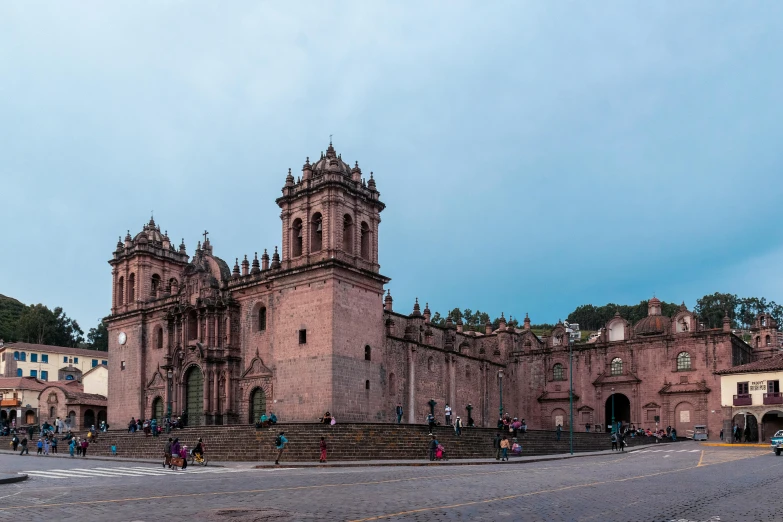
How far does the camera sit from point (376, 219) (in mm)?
45562

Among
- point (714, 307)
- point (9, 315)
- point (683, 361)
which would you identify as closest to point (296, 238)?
point (683, 361)

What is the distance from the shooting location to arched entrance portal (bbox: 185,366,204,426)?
46719 mm

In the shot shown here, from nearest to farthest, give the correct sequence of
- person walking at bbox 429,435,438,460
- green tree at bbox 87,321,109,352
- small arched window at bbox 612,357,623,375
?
person walking at bbox 429,435,438,460 → small arched window at bbox 612,357,623,375 → green tree at bbox 87,321,109,352

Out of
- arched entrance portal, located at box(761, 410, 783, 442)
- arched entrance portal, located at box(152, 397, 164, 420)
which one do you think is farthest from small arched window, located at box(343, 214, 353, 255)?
arched entrance portal, located at box(761, 410, 783, 442)

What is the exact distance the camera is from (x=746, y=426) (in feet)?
169

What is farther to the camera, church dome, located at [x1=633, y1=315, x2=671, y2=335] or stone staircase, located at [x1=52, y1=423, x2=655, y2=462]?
church dome, located at [x1=633, y1=315, x2=671, y2=335]

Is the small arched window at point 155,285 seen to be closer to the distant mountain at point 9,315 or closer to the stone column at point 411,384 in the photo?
the stone column at point 411,384

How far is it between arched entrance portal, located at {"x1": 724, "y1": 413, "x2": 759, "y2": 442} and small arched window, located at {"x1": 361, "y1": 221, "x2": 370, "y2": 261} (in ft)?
91.8

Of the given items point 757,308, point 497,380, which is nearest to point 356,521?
point 497,380

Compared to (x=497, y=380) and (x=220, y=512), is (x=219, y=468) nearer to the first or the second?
(x=220, y=512)

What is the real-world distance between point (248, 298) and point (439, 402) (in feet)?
48.6

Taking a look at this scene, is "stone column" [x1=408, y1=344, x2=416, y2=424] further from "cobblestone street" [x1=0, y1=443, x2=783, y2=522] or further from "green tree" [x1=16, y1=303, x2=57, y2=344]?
"green tree" [x1=16, y1=303, x2=57, y2=344]

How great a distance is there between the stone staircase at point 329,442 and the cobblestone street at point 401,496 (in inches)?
307

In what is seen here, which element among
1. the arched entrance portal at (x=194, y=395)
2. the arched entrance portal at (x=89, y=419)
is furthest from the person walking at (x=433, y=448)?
the arched entrance portal at (x=89, y=419)
